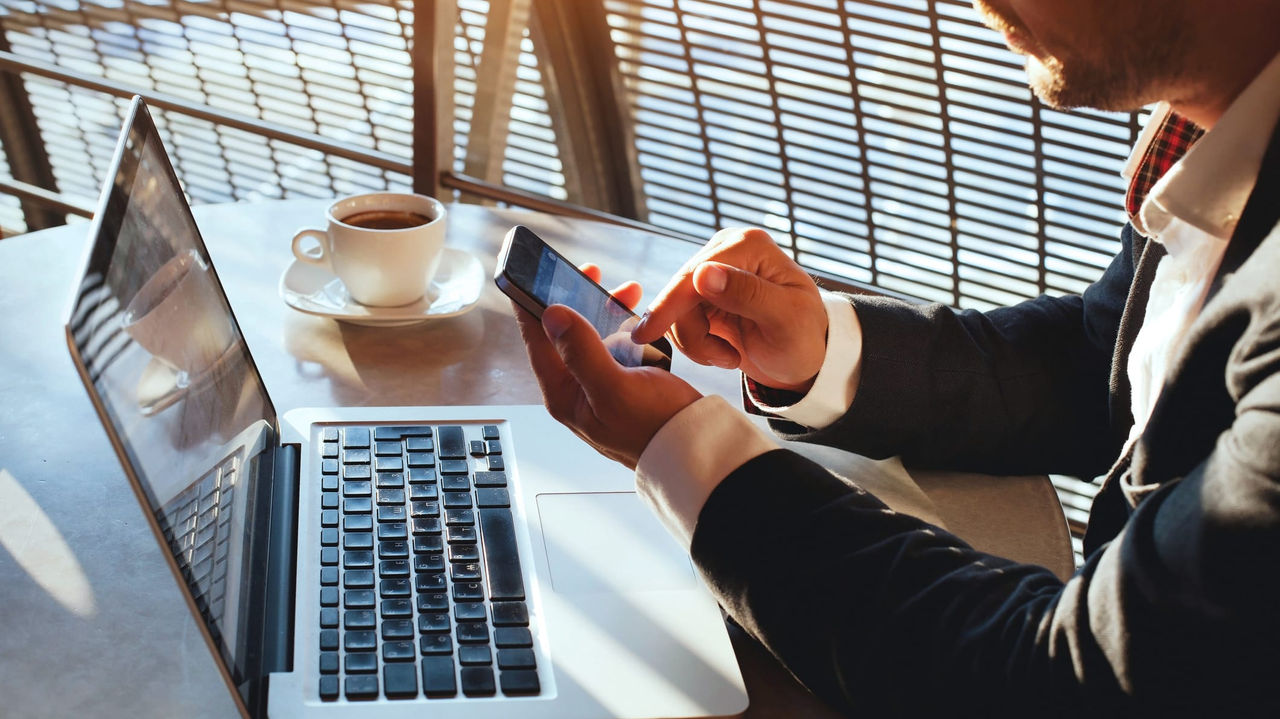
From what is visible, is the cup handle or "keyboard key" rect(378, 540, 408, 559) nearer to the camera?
"keyboard key" rect(378, 540, 408, 559)

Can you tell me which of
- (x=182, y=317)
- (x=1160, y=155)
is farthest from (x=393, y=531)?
(x=1160, y=155)

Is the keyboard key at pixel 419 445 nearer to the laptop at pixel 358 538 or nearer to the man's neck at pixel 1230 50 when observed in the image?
the laptop at pixel 358 538

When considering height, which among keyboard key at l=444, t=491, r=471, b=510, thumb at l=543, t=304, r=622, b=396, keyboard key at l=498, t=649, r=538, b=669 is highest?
thumb at l=543, t=304, r=622, b=396

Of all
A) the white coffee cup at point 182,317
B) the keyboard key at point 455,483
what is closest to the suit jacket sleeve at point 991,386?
the keyboard key at point 455,483

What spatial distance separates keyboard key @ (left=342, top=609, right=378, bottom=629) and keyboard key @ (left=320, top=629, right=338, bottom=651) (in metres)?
0.01

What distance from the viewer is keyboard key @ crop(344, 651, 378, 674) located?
2.37ft

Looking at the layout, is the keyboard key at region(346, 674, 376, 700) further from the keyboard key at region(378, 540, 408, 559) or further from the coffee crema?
the coffee crema

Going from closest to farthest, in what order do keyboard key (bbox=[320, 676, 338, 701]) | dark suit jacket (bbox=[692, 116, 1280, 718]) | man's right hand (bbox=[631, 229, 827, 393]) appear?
dark suit jacket (bbox=[692, 116, 1280, 718]) < keyboard key (bbox=[320, 676, 338, 701]) < man's right hand (bbox=[631, 229, 827, 393])

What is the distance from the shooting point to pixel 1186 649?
62 cm

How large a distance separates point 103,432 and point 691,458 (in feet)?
1.84

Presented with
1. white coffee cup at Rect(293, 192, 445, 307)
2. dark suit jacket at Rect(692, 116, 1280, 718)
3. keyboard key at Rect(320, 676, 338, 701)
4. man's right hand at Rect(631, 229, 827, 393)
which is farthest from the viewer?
white coffee cup at Rect(293, 192, 445, 307)

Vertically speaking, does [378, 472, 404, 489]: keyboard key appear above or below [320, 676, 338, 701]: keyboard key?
below

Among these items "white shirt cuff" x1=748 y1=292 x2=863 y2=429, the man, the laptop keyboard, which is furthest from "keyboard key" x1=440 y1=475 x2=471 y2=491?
"white shirt cuff" x1=748 y1=292 x2=863 y2=429

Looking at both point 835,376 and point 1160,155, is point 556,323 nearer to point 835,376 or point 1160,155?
point 835,376
